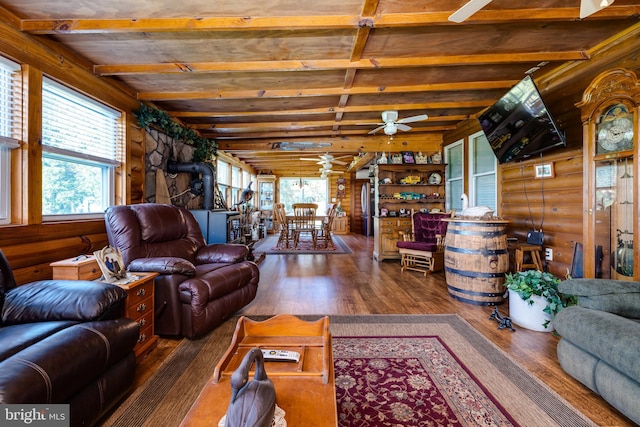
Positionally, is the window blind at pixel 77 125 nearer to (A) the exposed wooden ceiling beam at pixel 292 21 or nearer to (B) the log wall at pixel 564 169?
(A) the exposed wooden ceiling beam at pixel 292 21

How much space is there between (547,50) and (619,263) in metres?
1.99

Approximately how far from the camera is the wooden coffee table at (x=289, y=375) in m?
0.83

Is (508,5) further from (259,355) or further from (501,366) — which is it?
(259,355)

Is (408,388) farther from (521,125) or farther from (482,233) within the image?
(521,125)

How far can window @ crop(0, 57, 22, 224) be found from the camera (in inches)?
74.4

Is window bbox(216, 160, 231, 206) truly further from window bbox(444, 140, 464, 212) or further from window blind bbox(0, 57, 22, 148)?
window bbox(444, 140, 464, 212)

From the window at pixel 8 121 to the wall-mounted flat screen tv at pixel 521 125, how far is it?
4263 millimetres

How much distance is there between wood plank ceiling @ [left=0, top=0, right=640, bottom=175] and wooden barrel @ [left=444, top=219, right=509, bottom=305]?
5.26 ft

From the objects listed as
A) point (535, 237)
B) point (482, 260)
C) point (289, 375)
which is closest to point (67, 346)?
point (289, 375)

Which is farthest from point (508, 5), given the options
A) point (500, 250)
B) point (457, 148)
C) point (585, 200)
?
point (457, 148)

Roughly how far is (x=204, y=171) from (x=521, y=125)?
418 cm

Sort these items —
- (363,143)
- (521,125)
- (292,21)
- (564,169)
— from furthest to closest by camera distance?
(363,143) → (521,125) → (564,169) → (292,21)

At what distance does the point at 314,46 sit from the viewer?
241 centimetres

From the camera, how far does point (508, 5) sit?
1.94 metres
